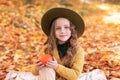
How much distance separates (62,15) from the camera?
3.36 m

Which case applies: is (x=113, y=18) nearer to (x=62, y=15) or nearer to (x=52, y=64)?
(x=62, y=15)

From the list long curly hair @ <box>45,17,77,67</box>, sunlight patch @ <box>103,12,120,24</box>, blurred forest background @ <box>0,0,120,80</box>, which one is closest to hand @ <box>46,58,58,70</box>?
long curly hair @ <box>45,17,77,67</box>

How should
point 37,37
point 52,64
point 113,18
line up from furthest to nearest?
point 113,18 → point 37,37 → point 52,64

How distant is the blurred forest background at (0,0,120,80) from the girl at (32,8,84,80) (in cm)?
147

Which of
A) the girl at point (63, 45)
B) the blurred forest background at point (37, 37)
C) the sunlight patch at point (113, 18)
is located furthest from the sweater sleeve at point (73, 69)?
the sunlight patch at point (113, 18)

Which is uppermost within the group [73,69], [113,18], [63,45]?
[113,18]

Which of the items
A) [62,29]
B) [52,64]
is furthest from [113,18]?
[52,64]

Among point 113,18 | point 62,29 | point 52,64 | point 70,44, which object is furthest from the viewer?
point 113,18

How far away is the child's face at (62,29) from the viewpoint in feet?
10.8

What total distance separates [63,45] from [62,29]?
0.76 ft

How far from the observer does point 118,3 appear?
1200cm

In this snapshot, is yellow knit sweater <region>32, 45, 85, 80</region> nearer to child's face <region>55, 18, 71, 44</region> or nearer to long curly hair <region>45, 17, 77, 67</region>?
long curly hair <region>45, 17, 77, 67</region>

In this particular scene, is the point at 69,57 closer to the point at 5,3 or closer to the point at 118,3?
the point at 5,3

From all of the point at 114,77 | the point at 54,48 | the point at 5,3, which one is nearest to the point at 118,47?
the point at 114,77
